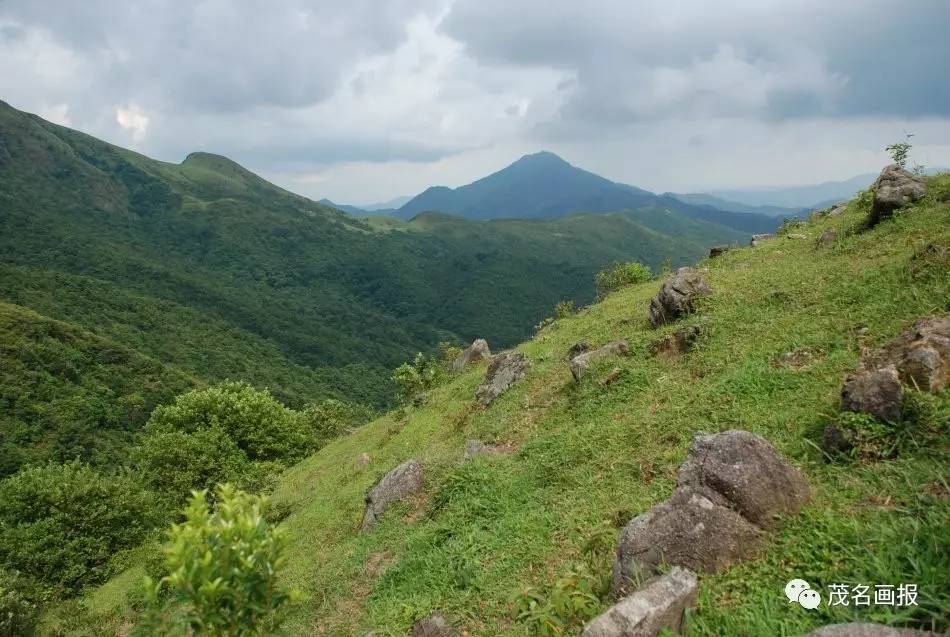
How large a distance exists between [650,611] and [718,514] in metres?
1.97

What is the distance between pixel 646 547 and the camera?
7305 millimetres

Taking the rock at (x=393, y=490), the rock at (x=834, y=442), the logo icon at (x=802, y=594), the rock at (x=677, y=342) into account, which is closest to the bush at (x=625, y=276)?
the rock at (x=677, y=342)

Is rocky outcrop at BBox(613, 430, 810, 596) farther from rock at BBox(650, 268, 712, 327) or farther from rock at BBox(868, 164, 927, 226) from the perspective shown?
rock at BBox(868, 164, 927, 226)

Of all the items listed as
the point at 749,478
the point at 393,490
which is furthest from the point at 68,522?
the point at 749,478

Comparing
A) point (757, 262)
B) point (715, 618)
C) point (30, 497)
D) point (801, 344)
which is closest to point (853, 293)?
point (801, 344)

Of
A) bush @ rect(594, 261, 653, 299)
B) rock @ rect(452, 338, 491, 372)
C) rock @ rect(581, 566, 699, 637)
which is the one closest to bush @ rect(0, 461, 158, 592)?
rock @ rect(452, 338, 491, 372)

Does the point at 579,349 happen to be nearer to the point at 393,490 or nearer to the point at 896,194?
the point at 393,490

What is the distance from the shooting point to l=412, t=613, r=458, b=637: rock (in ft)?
28.0

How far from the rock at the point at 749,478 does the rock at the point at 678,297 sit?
10897mm

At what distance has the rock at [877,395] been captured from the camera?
7.97m

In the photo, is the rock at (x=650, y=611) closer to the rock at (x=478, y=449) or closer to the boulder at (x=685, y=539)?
the boulder at (x=685, y=539)

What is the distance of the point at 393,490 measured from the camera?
14820mm

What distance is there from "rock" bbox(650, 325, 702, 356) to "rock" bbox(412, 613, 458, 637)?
33.8 ft

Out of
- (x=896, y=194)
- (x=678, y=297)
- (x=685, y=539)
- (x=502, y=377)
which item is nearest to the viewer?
(x=685, y=539)
